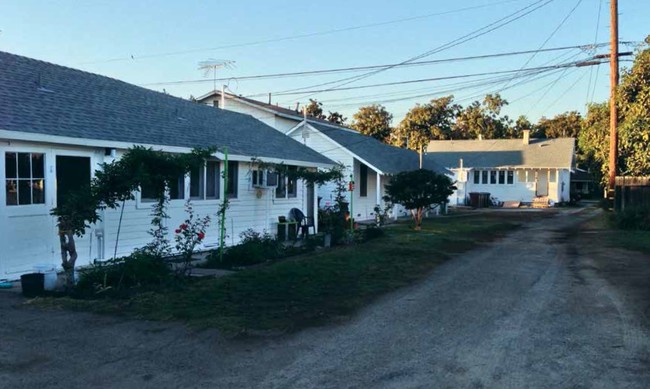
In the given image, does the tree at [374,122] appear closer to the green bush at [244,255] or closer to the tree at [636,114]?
the tree at [636,114]

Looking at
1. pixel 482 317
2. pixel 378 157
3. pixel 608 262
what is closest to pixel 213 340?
pixel 482 317

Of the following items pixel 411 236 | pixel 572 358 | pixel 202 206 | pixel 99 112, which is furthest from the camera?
pixel 411 236

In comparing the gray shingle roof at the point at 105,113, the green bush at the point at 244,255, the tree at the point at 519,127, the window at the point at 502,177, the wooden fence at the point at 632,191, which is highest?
the tree at the point at 519,127

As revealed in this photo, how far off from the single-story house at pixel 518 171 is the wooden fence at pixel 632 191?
19266 millimetres

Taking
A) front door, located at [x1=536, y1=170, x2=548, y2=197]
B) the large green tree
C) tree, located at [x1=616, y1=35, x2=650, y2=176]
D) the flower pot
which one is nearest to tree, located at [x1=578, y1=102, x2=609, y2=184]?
the large green tree

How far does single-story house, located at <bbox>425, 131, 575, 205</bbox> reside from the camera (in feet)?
147

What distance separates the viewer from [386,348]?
19.2 ft

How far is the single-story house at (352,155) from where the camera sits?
26.2 m

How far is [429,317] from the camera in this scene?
23.8ft

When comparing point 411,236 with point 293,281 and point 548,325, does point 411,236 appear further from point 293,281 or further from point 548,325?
point 548,325

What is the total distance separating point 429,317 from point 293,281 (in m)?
3.07

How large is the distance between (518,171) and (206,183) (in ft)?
122

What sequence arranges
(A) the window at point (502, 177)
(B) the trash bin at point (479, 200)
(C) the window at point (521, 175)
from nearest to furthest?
(B) the trash bin at point (479, 200) → (C) the window at point (521, 175) → (A) the window at point (502, 177)

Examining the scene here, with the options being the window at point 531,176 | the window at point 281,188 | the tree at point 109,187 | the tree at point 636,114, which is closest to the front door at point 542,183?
the window at point 531,176
